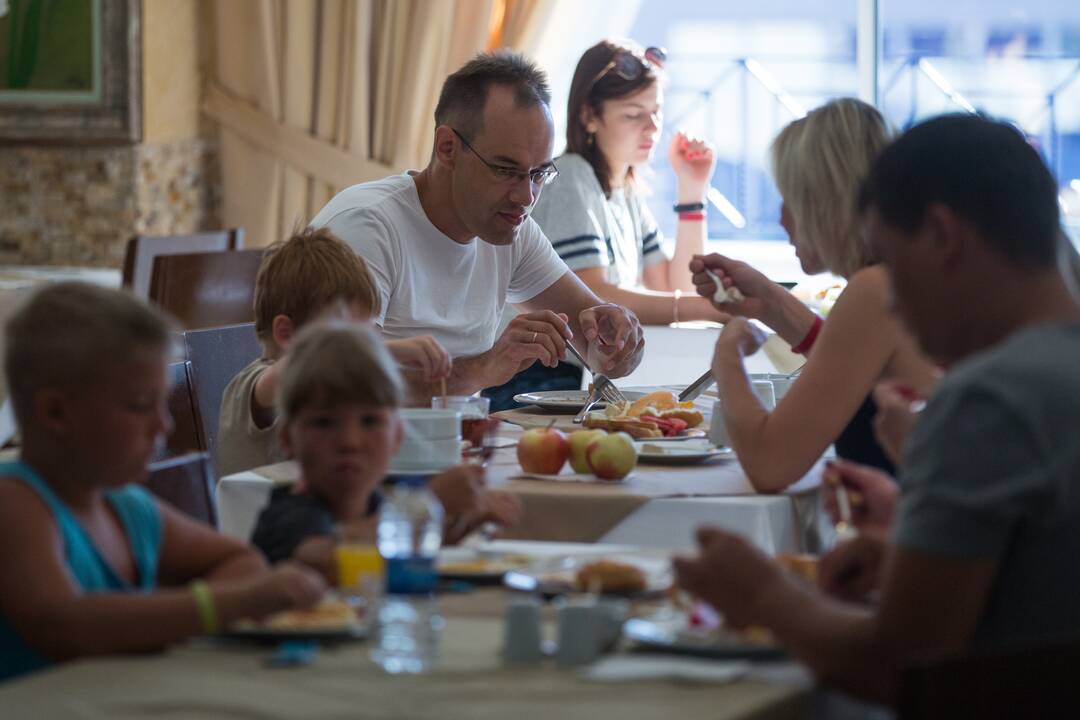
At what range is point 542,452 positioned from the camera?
6.81ft

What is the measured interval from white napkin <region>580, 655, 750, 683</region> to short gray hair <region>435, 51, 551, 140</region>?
1.91 meters

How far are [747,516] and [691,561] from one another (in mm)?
691

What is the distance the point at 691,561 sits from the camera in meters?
1.21

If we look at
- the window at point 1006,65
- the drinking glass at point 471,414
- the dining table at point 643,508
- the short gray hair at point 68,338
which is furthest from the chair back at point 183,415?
the window at point 1006,65

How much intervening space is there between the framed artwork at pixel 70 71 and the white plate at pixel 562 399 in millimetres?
2496

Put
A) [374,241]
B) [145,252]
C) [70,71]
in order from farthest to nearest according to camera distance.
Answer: [70,71]
[145,252]
[374,241]

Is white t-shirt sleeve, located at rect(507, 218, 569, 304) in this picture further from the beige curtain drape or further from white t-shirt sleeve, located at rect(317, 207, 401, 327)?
the beige curtain drape

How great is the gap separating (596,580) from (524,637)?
222mm

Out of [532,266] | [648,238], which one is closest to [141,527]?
[532,266]

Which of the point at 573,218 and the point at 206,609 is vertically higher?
the point at 573,218

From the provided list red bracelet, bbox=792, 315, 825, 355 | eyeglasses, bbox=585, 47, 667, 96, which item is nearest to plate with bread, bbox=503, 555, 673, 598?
red bracelet, bbox=792, 315, 825, 355

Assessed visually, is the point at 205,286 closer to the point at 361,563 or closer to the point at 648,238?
the point at 648,238

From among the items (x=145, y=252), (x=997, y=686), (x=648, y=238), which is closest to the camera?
(x=997, y=686)

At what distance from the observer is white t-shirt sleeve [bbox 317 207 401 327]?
2.82m
